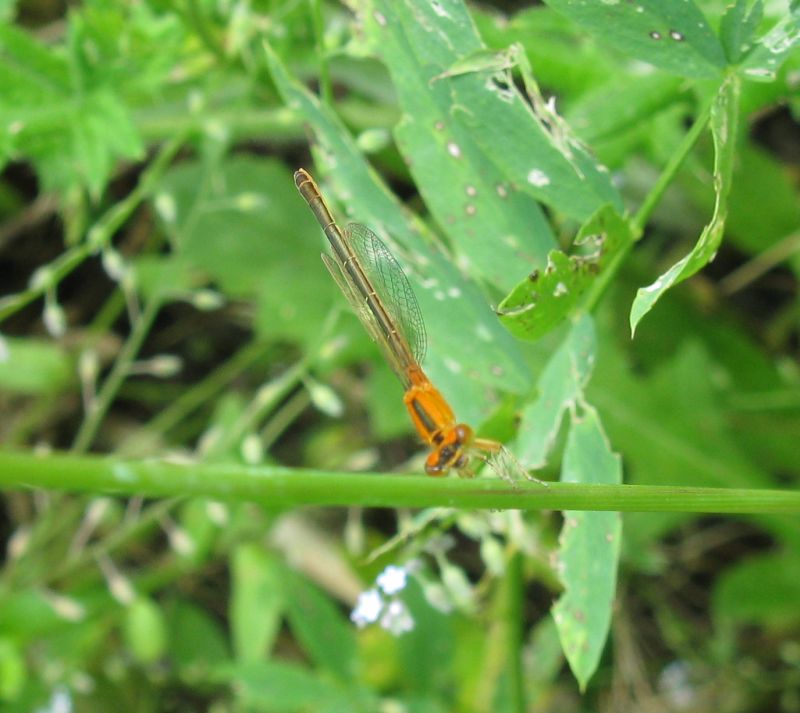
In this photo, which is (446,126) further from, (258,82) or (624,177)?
(624,177)

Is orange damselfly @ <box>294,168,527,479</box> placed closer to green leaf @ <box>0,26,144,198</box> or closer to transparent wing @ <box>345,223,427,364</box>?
transparent wing @ <box>345,223,427,364</box>

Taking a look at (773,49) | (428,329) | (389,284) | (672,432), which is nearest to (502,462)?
(389,284)

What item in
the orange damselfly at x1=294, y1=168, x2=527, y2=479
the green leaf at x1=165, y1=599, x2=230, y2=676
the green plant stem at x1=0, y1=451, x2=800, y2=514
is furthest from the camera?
the green leaf at x1=165, y1=599, x2=230, y2=676

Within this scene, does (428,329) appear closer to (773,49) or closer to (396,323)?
(396,323)

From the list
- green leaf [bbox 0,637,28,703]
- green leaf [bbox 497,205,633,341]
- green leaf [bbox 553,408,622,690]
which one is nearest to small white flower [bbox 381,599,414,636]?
green leaf [bbox 553,408,622,690]

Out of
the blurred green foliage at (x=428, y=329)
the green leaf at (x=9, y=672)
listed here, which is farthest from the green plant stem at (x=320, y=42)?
the green leaf at (x=9, y=672)

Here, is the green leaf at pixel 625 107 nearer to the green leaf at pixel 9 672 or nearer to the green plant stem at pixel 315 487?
the green plant stem at pixel 315 487
